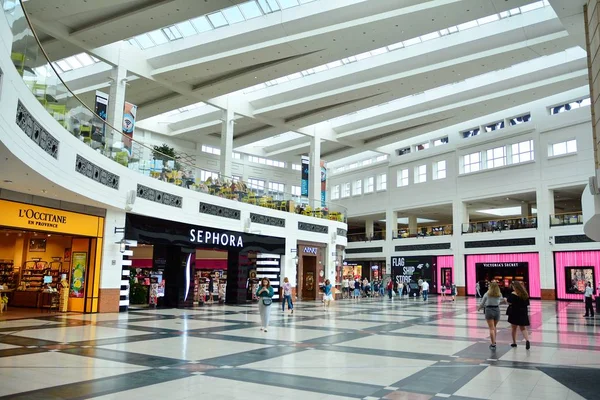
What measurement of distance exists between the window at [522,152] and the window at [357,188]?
1467cm

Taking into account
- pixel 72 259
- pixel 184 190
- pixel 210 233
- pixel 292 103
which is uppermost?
pixel 292 103

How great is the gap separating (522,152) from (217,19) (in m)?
22.9

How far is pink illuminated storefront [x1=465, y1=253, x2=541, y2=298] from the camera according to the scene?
106ft

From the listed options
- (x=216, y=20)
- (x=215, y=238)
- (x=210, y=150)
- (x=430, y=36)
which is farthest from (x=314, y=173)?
(x=216, y=20)

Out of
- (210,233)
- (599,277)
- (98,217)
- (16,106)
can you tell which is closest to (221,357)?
(16,106)

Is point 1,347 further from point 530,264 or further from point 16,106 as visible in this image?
point 530,264

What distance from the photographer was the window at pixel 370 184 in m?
44.0

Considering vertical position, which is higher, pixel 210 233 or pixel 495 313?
pixel 210 233

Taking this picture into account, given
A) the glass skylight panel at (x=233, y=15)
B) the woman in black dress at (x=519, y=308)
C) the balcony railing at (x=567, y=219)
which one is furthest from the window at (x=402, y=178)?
the woman in black dress at (x=519, y=308)

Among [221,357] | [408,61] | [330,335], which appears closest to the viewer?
[221,357]

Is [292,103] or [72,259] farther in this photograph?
[292,103]

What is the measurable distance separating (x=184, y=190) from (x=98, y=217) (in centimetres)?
390

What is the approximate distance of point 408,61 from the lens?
2273 centimetres

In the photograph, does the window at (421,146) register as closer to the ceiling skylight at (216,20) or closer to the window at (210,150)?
the window at (210,150)
